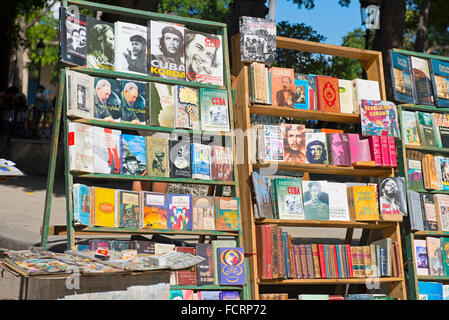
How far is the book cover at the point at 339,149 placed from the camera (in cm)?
499

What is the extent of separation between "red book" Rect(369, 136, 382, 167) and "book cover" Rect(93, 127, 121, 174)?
209 cm

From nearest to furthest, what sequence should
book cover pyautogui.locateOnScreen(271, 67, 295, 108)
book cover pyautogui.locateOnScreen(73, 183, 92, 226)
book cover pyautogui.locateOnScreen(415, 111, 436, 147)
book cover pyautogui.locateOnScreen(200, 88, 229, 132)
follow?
1. book cover pyautogui.locateOnScreen(73, 183, 92, 226)
2. book cover pyautogui.locateOnScreen(200, 88, 229, 132)
3. book cover pyautogui.locateOnScreen(271, 67, 295, 108)
4. book cover pyautogui.locateOnScreen(415, 111, 436, 147)

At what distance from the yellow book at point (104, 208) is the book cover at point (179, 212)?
41cm

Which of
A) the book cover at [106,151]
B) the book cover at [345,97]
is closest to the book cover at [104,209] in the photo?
the book cover at [106,151]

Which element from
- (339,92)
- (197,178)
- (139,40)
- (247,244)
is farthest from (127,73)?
(339,92)

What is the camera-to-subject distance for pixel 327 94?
511 cm

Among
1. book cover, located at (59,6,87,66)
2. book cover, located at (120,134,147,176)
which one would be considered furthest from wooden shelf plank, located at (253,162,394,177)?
book cover, located at (59,6,87,66)

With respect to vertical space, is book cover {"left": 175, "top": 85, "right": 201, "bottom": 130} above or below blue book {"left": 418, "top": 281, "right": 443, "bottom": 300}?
above

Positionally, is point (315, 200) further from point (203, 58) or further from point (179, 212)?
point (203, 58)

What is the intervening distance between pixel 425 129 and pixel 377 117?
56 cm

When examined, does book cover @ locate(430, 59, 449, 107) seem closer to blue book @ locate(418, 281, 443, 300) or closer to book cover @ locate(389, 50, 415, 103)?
book cover @ locate(389, 50, 415, 103)

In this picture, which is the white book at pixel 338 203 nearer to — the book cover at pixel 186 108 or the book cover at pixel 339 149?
the book cover at pixel 339 149

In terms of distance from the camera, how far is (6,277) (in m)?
3.97

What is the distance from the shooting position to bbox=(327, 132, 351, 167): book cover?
4.99 meters
